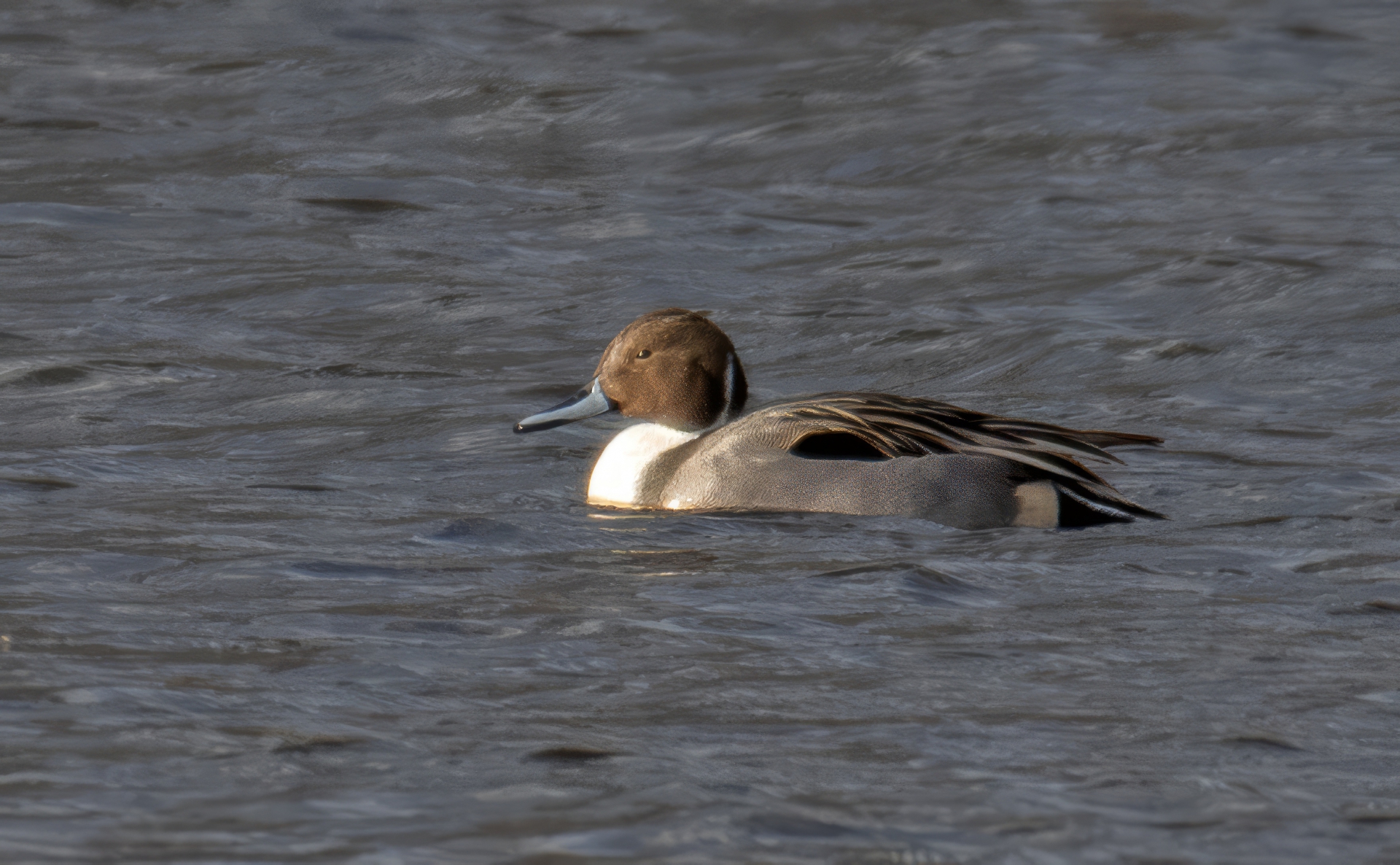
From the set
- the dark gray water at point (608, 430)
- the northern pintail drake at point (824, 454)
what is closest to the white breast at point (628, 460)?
the northern pintail drake at point (824, 454)

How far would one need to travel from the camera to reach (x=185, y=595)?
576 cm

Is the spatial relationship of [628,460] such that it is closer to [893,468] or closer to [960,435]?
[893,468]

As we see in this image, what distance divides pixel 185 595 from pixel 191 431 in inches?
109

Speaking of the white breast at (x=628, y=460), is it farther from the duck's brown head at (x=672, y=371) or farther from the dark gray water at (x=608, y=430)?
the dark gray water at (x=608, y=430)

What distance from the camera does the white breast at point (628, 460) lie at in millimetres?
7297

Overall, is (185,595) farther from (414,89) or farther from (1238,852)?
(414,89)

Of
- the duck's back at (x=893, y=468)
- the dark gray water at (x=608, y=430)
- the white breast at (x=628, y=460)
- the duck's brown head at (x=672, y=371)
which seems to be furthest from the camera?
the duck's brown head at (x=672, y=371)

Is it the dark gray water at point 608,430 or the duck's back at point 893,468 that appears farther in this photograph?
the duck's back at point 893,468

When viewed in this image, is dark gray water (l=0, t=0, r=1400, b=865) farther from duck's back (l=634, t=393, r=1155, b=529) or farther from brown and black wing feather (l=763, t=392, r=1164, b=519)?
brown and black wing feather (l=763, t=392, r=1164, b=519)

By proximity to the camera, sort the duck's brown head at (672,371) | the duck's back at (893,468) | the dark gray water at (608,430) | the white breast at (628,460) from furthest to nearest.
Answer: the duck's brown head at (672,371), the white breast at (628,460), the duck's back at (893,468), the dark gray water at (608,430)

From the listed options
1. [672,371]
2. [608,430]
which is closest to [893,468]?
[672,371]

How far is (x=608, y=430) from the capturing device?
891 centimetres

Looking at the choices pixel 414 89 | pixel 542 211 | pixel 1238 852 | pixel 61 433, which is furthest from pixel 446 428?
pixel 414 89

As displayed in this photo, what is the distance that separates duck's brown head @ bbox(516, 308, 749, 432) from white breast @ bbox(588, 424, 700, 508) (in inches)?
2.1
